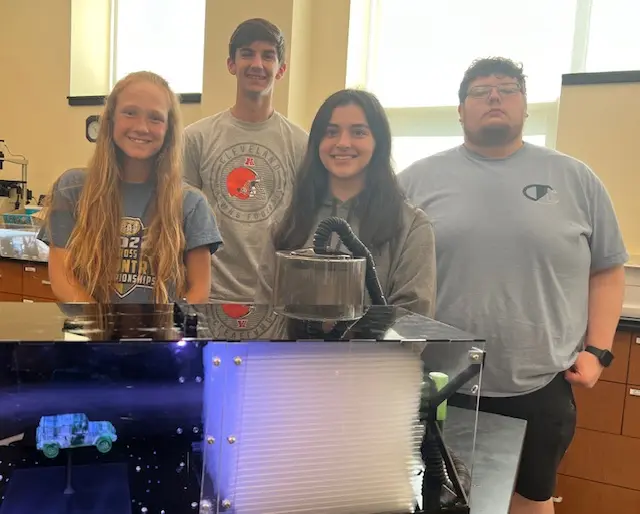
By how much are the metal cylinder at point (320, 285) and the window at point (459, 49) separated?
7.38 feet

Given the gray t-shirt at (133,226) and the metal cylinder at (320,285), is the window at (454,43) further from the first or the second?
the metal cylinder at (320,285)

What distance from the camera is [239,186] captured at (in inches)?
63.3

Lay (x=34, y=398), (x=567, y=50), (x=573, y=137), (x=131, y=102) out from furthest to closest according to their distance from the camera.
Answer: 1. (x=567, y=50)
2. (x=573, y=137)
3. (x=131, y=102)
4. (x=34, y=398)

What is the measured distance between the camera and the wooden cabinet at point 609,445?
202cm

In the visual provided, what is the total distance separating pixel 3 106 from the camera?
13.3 feet

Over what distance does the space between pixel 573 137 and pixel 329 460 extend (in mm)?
2249

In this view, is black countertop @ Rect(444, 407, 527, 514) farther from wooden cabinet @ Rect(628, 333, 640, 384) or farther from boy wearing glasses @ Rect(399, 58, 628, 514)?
wooden cabinet @ Rect(628, 333, 640, 384)

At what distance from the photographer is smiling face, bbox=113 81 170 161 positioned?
47.7 inches

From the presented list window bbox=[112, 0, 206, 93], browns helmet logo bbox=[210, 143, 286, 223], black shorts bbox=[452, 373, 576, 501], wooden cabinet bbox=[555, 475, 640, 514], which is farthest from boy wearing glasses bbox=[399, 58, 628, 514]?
window bbox=[112, 0, 206, 93]

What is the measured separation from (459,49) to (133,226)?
226cm

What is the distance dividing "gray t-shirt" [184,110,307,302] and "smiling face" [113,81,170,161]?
1.20 ft

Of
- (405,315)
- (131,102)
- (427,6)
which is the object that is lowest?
(405,315)

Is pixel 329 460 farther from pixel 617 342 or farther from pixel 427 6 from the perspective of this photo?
pixel 427 6

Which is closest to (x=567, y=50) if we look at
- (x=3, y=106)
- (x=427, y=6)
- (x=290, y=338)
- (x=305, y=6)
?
(x=427, y=6)
